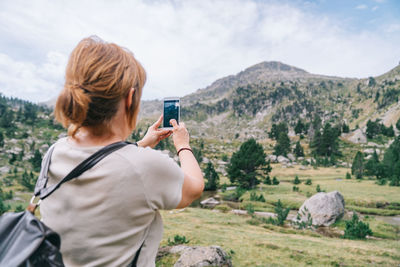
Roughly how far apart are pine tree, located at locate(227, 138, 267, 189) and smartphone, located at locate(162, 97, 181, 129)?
130ft

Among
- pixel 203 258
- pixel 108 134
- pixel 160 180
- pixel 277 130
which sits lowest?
pixel 203 258

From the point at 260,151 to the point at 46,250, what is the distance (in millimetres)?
42569

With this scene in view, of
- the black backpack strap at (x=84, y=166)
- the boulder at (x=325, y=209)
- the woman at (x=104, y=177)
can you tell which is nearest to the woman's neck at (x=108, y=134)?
the woman at (x=104, y=177)

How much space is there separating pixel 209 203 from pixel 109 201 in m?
34.0

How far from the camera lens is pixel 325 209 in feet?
75.5

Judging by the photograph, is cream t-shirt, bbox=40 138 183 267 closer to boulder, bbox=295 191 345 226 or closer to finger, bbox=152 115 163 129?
finger, bbox=152 115 163 129

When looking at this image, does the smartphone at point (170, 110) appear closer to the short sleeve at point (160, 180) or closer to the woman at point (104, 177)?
the woman at point (104, 177)

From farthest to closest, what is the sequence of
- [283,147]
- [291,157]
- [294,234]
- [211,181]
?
[283,147]
[291,157]
[211,181]
[294,234]

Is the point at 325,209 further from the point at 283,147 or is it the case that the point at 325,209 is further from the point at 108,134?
the point at 283,147

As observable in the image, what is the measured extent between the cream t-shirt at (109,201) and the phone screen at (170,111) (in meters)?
1.27

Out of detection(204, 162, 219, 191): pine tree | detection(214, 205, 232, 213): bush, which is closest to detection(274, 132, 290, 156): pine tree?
detection(204, 162, 219, 191): pine tree

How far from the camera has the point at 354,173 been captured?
46.4m

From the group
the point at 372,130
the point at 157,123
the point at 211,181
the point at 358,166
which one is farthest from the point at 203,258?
the point at 372,130

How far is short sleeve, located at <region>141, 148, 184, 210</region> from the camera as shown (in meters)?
1.49
